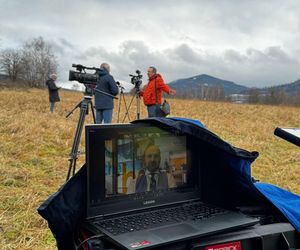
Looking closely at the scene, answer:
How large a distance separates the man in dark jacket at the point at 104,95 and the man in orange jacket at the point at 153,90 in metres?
0.86

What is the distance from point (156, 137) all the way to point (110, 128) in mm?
278

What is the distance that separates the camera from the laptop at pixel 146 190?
155 centimetres

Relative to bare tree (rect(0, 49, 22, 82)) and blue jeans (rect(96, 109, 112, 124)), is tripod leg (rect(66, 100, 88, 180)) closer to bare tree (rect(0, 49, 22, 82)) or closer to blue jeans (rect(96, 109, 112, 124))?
blue jeans (rect(96, 109, 112, 124))

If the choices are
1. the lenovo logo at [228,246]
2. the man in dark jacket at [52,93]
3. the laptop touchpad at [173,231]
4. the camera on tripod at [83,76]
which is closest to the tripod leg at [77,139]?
the camera on tripod at [83,76]

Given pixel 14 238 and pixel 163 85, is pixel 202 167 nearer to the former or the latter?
pixel 14 238

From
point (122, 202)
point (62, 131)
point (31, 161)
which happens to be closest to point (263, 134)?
point (62, 131)

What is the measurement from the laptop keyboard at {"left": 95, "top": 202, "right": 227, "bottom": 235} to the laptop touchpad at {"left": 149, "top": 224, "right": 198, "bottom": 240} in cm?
7

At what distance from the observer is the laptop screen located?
165cm

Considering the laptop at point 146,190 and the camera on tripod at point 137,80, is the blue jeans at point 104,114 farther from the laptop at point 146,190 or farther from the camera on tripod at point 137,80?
the laptop at point 146,190

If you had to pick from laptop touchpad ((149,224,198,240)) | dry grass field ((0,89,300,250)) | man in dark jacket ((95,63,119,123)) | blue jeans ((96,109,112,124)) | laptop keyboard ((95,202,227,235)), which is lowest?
dry grass field ((0,89,300,250))

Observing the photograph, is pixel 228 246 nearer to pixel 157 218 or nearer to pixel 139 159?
pixel 157 218

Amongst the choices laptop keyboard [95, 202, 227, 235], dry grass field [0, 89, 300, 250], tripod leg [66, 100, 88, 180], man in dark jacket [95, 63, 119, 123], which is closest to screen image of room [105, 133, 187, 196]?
laptop keyboard [95, 202, 227, 235]

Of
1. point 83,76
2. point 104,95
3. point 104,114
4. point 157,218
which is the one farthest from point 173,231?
point 104,114

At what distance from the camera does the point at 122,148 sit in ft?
5.64
